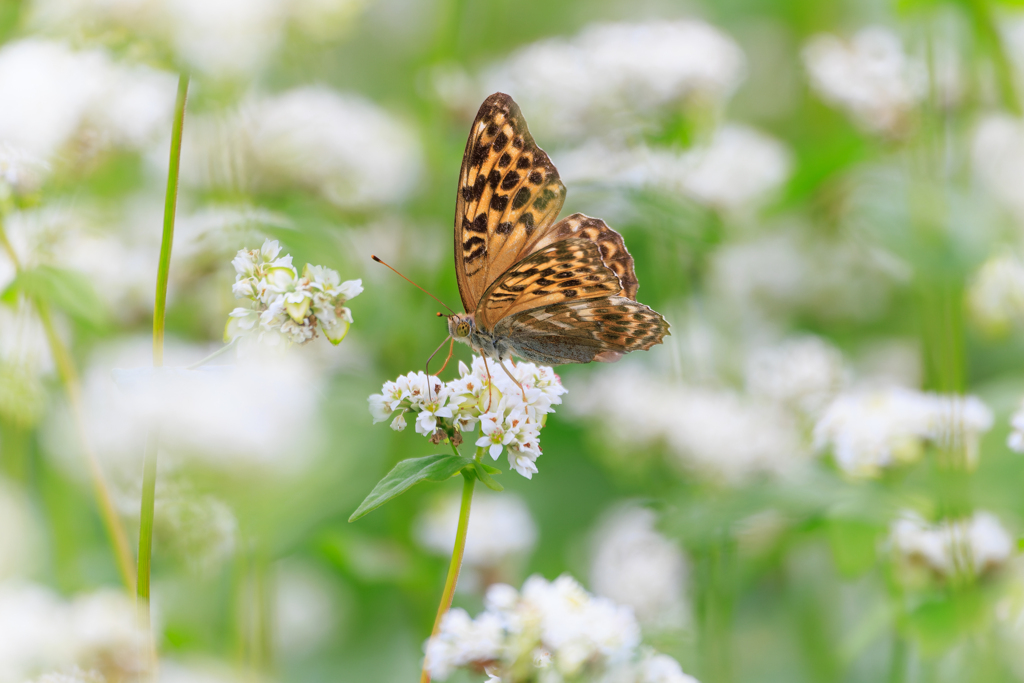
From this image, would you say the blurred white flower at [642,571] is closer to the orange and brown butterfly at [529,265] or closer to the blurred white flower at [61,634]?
the orange and brown butterfly at [529,265]

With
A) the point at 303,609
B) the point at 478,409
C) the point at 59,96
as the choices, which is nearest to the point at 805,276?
the point at 303,609

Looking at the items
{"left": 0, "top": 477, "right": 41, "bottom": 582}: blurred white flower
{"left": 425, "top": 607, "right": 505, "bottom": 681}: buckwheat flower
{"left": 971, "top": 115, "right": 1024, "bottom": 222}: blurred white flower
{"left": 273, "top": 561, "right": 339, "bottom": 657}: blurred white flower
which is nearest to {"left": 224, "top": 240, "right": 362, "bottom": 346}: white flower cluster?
{"left": 425, "top": 607, "right": 505, "bottom": 681}: buckwheat flower

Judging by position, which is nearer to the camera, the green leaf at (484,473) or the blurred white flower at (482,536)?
the green leaf at (484,473)

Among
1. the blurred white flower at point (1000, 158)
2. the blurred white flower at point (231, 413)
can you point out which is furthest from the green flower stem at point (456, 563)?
the blurred white flower at point (1000, 158)

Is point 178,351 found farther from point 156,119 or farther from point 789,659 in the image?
point 789,659

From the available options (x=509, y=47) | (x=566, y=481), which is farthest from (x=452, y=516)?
(x=509, y=47)

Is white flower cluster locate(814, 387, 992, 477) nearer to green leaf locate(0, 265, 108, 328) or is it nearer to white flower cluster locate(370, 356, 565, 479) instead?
white flower cluster locate(370, 356, 565, 479)
